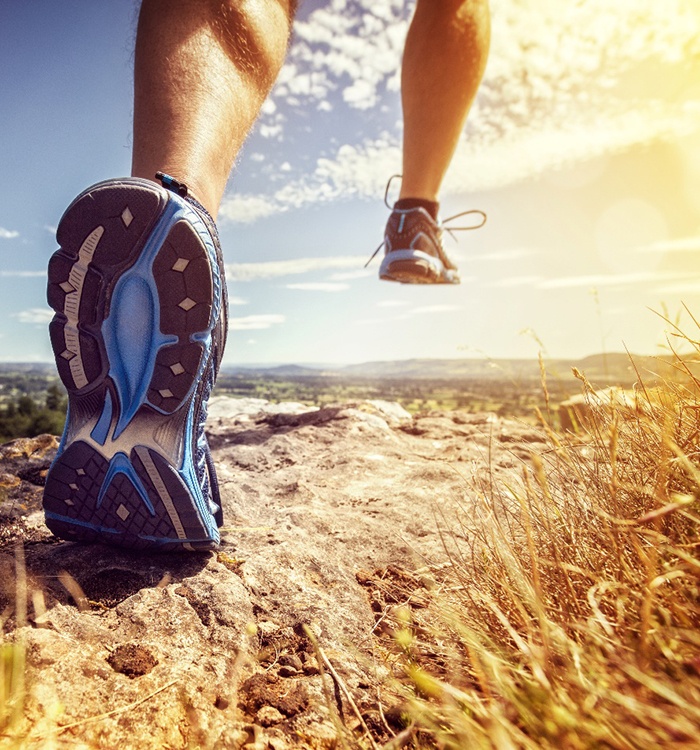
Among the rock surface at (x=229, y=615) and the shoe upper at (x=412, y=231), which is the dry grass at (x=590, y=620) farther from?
the shoe upper at (x=412, y=231)

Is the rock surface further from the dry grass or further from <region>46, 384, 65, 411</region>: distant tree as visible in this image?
<region>46, 384, 65, 411</region>: distant tree

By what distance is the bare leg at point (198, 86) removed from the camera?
136 cm

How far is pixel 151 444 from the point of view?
126cm

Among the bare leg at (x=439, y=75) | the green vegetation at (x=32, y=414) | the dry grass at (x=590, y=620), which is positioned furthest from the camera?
the green vegetation at (x=32, y=414)

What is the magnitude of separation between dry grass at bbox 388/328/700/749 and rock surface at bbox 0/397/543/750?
142 mm

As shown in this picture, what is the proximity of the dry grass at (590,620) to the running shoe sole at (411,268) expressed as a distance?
202 cm

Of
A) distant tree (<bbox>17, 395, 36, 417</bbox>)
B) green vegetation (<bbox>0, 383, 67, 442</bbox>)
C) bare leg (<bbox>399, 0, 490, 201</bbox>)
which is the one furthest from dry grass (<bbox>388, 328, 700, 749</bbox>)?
distant tree (<bbox>17, 395, 36, 417</bbox>)

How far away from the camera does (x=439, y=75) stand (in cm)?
264

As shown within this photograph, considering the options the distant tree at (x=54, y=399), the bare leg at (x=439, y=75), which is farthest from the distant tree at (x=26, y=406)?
the bare leg at (x=439, y=75)

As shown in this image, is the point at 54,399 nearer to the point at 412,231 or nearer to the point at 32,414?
the point at 32,414

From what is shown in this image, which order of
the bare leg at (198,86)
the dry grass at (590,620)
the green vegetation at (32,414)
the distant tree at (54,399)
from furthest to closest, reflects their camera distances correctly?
1. the distant tree at (54,399)
2. the green vegetation at (32,414)
3. the bare leg at (198,86)
4. the dry grass at (590,620)

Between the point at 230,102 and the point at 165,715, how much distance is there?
151 cm

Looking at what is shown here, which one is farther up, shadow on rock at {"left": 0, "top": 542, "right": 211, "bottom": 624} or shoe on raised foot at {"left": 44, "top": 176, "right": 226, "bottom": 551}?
shoe on raised foot at {"left": 44, "top": 176, "right": 226, "bottom": 551}

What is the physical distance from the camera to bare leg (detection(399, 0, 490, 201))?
253 cm
